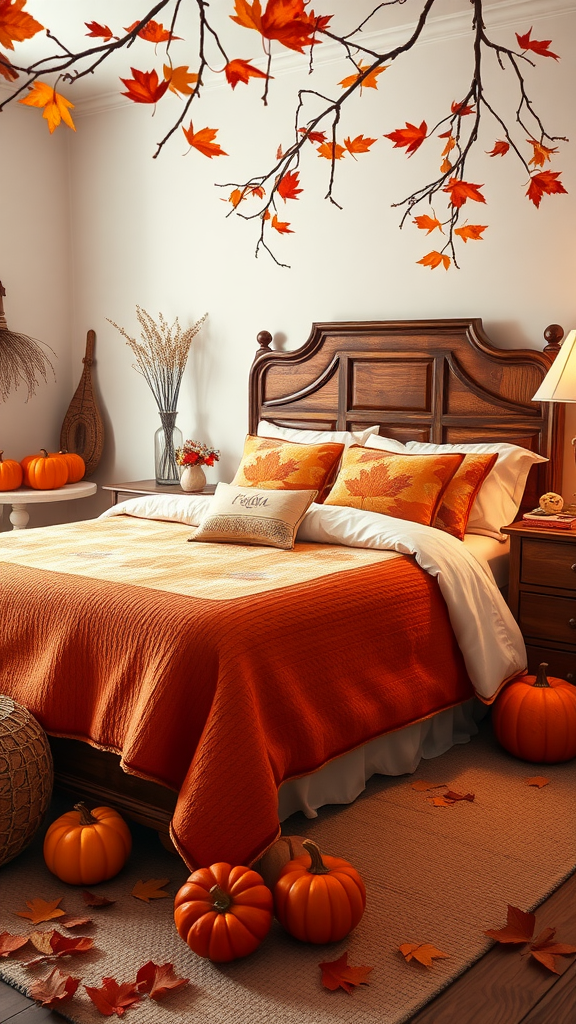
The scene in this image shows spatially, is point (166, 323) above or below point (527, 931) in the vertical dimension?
above

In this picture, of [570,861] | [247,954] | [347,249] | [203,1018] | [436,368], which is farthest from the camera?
[347,249]

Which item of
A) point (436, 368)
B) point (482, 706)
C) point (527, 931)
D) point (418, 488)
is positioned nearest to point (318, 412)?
point (436, 368)

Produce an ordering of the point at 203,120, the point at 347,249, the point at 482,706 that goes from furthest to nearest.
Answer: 1. the point at 203,120
2. the point at 347,249
3. the point at 482,706

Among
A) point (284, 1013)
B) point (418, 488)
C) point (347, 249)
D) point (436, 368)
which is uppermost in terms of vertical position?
point (347, 249)

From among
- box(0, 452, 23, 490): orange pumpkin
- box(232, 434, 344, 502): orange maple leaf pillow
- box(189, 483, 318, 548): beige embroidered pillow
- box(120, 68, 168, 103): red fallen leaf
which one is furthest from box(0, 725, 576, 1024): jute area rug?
box(0, 452, 23, 490): orange pumpkin

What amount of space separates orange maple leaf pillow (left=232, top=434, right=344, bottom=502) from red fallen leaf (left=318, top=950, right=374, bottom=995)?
2139mm

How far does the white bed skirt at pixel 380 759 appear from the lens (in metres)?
2.69

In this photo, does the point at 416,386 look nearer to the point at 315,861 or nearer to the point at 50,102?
the point at 315,861

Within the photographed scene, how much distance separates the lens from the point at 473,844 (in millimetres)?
2605

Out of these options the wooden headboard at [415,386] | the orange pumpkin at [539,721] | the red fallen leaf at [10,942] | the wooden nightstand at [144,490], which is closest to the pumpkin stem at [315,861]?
the red fallen leaf at [10,942]

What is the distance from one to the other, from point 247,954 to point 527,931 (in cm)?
64

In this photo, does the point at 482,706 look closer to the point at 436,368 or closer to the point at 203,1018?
the point at 436,368

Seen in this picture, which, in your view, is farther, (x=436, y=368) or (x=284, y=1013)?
(x=436, y=368)

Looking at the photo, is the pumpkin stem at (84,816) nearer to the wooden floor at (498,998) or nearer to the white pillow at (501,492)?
the wooden floor at (498,998)
